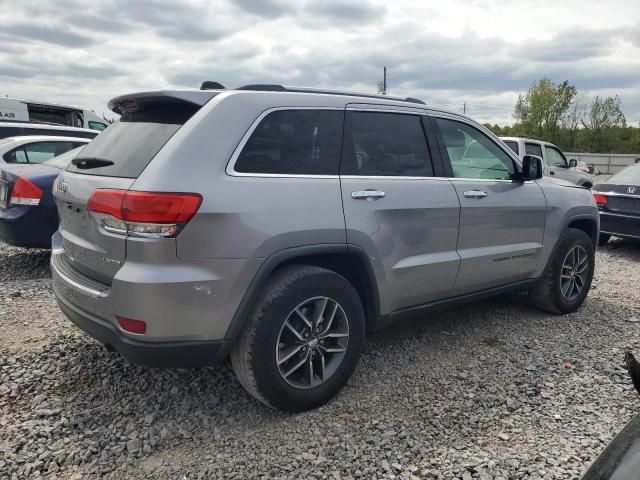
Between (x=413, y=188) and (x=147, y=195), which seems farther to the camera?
(x=413, y=188)

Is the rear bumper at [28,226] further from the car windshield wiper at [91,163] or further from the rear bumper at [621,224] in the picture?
the rear bumper at [621,224]

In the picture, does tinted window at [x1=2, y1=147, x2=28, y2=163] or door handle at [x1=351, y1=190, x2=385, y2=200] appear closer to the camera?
door handle at [x1=351, y1=190, x2=385, y2=200]

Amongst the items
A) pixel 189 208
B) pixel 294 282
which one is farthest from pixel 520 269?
pixel 189 208

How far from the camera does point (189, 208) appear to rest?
244cm

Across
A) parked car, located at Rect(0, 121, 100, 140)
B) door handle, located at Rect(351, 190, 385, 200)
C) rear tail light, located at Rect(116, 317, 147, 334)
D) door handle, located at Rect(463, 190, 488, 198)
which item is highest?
parked car, located at Rect(0, 121, 100, 140)

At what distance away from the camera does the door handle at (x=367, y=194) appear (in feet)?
10.0

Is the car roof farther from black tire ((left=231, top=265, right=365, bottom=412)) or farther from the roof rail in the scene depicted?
black tire ((left=231, top=265, right=365, bottom=412))

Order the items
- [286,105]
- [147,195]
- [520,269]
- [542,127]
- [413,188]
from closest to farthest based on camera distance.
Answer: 1. [147,195]
2. [286,105]
3. [413,188]
4. [520,269]
5. [542,127]

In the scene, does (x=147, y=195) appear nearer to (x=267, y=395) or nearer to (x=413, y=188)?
(x=267, y=395)

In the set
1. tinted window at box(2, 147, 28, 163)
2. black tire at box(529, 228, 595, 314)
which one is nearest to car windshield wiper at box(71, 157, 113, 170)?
black tire at box(529, 228, 595, 314)

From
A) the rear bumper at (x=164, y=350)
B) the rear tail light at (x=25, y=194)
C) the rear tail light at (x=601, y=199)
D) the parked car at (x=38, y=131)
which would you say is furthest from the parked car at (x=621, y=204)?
the parked car at (x=38, y=131)

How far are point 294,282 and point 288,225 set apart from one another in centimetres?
31

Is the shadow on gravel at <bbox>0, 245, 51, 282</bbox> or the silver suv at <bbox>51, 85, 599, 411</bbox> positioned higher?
the silver suv at <bbox>51, 85, 599, 411</bbox>

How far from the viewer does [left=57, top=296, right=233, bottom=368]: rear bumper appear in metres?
2.51
